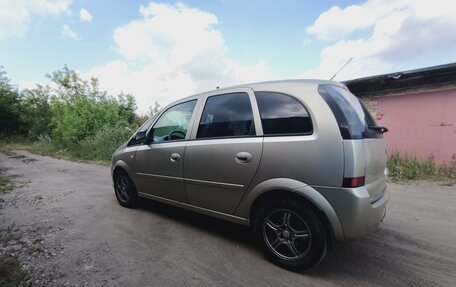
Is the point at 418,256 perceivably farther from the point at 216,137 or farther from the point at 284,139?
the point at 216,137

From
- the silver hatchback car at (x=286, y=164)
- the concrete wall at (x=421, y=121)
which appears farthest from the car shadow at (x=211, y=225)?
the concrete wall at (x=421, y=121)

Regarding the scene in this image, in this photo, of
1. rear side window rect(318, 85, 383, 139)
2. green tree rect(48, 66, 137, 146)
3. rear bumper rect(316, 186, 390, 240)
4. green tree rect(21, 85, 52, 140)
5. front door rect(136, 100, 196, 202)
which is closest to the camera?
rear bumper rect(316, 186, 390, 240)

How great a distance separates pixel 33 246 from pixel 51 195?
284 centimetres

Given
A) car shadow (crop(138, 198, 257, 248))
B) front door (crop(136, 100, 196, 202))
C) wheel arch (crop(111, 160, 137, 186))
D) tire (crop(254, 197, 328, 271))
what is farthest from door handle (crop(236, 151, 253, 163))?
wheel arch (crop(111, 160, 137, 186))

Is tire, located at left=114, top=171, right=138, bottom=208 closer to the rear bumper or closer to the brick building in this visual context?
the rear bumper

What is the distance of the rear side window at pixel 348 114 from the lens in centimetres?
234

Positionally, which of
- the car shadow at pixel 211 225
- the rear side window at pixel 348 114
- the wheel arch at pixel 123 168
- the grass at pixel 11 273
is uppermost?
the rear side window at pixel 348 114

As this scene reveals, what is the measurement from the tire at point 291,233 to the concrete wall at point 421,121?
7.20 meters

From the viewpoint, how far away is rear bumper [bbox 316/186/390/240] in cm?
222

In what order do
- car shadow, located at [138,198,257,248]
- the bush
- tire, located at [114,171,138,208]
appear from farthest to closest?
1. the bush
2. tire, located at [114,171,138,208]
3. car shadow, located at [138,198,257,248]

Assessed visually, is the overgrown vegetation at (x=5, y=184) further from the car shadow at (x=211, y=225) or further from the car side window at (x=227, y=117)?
the car side window at (x=227, y=117)

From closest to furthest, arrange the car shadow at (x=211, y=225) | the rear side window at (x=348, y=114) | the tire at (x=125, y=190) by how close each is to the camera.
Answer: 1. the rear side window at (x=348, y=114)
2. the car shadow at (x=211, y=225)
3. the tire at (x=125, y=190)

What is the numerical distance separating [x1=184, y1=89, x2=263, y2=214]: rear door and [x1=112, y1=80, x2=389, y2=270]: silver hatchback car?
0.01 metres

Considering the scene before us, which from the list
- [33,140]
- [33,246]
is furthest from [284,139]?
[33,140]
